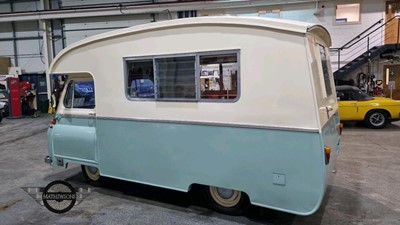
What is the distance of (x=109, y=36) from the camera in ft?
13.5

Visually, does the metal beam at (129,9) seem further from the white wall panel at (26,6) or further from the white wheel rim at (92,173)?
the white wheel rim at (92,173)

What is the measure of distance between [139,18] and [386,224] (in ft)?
46.3

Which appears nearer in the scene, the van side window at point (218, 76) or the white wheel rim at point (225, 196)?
the van side window at point (218, 76)

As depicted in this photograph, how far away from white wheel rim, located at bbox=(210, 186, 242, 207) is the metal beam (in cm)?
1141

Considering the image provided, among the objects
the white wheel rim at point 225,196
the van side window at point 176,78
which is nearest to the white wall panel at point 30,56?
the van side window at point 176,78

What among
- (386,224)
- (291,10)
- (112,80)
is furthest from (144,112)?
(291,10)

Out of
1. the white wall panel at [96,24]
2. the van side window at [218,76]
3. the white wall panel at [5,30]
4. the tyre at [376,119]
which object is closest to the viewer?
the van side window at [218,76]

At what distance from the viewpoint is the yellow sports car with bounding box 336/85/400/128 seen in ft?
31.1

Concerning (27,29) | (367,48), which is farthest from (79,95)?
(27,29)

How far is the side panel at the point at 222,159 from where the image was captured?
10.1 feet

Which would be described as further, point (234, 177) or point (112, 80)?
point (112, 80)

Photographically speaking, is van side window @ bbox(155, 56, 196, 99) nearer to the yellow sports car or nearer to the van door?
the van door

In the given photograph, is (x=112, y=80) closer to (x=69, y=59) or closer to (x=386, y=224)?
(x=69, y=59)

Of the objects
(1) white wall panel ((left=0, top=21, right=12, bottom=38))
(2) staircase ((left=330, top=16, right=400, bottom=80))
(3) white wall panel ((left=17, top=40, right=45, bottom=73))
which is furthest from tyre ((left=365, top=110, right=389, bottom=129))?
(1) white wall panel ((left=0, top=21, right=12, bottom=38))
